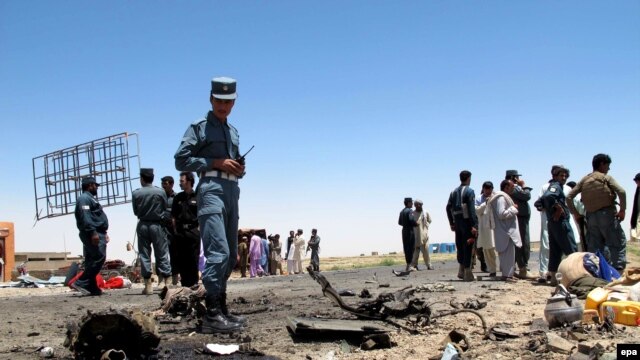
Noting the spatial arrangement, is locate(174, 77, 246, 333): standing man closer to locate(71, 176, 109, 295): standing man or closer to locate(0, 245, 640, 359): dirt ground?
locate(0, 245, 640, 359): dirt ground

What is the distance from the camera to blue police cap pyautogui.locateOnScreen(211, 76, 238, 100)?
18.6 ft

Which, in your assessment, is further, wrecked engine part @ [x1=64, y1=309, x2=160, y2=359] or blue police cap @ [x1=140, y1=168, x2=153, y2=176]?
blue police cap @ [x1=140, y1=168, x2=153, y2=176]

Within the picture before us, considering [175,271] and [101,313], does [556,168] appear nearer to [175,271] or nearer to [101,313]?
[175,271]

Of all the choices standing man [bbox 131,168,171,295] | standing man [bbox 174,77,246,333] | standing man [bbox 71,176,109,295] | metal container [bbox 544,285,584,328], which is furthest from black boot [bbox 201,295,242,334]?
standing man [bbox 71,176,109,295]

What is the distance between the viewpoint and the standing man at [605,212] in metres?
8.52

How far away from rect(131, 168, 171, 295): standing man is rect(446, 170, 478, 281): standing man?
526cm

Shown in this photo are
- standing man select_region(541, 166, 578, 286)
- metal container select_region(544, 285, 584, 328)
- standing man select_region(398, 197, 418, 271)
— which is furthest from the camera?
standing man select_region(398, 197, 418, 271)

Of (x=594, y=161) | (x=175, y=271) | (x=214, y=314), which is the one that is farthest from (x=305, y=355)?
(x=594, y=161)

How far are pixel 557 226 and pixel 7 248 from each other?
60.5 ft

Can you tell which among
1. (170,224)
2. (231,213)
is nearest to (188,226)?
(170,224)

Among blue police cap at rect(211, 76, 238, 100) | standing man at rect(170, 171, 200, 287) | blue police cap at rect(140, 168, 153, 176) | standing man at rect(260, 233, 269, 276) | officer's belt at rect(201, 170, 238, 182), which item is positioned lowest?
standing man at rect(260, 233, 269, 276)

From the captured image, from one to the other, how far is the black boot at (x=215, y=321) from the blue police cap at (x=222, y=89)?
1.91 metres

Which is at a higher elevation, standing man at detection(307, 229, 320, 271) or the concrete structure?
the concrete structure

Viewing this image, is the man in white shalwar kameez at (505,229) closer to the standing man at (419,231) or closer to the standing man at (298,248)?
the standing man at (419,231)
